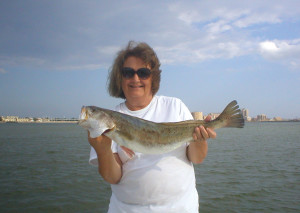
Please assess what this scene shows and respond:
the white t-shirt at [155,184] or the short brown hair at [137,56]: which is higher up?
the short brown hair at [137,56]

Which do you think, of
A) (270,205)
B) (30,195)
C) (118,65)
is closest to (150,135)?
(118,65)

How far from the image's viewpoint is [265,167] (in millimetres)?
15625

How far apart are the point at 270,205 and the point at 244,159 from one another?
364 inches

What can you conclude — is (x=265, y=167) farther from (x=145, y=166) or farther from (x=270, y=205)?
(x=145, y=166)

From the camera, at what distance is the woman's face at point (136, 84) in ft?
11.7

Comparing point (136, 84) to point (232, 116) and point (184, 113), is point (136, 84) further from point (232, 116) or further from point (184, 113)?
point (232, 116)

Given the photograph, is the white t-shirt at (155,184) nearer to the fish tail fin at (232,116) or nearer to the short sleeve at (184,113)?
the short sleeve at (184,113)

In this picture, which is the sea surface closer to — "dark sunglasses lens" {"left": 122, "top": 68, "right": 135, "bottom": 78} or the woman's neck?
the woman's neck

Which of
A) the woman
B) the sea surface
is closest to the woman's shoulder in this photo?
the woman

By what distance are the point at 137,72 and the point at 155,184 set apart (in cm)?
165

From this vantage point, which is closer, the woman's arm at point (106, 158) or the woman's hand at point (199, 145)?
the woman's arm at point (106, 158)

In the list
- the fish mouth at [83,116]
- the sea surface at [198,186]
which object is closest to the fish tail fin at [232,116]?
the fish mouth at [83,116]

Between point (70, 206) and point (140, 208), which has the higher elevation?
point (140, 208)

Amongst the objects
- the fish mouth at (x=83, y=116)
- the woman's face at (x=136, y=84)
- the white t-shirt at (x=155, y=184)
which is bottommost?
the white t-shirt at (x=155, y=184)
